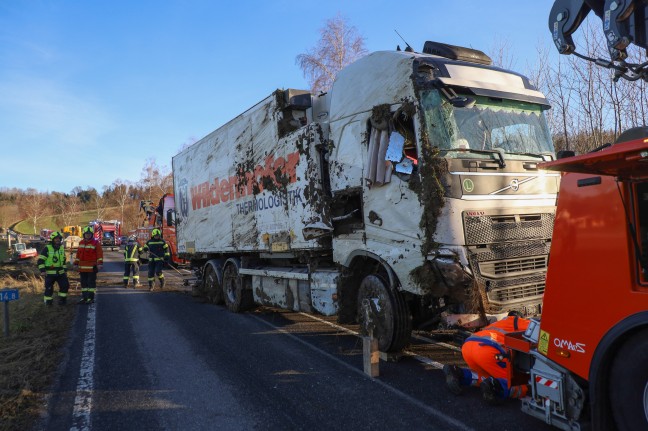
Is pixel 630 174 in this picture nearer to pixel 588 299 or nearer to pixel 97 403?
pixel 588 299

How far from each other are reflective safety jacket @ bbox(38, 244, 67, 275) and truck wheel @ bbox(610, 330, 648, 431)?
1159 cm

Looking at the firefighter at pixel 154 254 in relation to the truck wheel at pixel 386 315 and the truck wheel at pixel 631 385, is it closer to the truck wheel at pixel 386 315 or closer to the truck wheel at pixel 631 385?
the truck wheel at pixel 386 315

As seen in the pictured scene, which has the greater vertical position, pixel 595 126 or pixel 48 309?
pixel 595 126

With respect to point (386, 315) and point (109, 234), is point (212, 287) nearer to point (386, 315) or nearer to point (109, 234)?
point (386, 315)

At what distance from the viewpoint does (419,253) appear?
477cm

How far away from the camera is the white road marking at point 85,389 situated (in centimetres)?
405

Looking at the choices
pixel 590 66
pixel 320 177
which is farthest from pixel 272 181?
pixel 590 66

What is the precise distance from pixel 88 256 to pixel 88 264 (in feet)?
0.76

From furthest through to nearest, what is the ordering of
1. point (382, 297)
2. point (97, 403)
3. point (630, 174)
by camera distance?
point (382, 297) → point (97, 403) → point (630, 174)

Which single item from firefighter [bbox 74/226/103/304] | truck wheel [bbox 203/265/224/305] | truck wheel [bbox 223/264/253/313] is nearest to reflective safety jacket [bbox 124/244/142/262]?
firefighter [bbox 74/226/103/304]

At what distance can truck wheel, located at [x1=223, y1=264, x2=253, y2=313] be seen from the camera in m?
9.16

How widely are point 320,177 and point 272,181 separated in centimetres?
154

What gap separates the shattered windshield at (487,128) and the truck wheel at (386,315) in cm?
173

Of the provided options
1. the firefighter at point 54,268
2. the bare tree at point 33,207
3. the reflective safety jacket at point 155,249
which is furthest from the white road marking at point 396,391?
the bare tree at point 33,207
